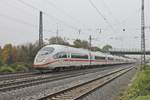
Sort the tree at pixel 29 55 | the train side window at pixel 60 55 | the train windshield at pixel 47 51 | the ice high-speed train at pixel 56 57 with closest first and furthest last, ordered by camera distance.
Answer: the ice high-speed train at pixel 56 57, the train windshield at pixel 47 51, the train side window at pixel 60 55, the tree at pixel 29 55

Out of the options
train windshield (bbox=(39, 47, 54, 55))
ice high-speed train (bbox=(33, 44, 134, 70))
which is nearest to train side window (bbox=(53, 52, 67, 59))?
ice high-speed train (bbox=(33, 44, 134, 70))

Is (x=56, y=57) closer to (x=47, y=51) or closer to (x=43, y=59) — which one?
(x=47, y=51)

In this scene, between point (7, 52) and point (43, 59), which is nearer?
point (43, 59)

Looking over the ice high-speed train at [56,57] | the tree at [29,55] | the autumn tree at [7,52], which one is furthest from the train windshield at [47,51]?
the autumn tree at [7,52]

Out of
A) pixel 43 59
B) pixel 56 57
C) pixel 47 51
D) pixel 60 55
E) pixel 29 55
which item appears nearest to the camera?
pixel 43 59

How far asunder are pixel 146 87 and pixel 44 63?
18288 millimetres

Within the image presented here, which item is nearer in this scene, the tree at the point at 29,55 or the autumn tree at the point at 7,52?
the tree at the point at 29,55

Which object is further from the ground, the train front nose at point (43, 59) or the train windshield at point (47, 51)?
the train windshield at point (47, 51)

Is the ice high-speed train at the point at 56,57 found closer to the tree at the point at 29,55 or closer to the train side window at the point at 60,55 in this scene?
the train side window at the point at 60,55

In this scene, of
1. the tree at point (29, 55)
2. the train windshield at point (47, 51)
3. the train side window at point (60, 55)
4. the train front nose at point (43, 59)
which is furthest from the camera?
the tree at point (29, 55)

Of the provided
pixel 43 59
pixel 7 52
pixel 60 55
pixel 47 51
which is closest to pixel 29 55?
pixel 60 55

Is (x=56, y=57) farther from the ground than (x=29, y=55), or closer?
closer

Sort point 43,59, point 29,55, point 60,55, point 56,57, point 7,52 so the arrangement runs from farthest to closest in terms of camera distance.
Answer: point 7,52 → point 29,55 → point 60,55 → point 56,57 → point 43,59

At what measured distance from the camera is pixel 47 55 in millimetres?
34000
